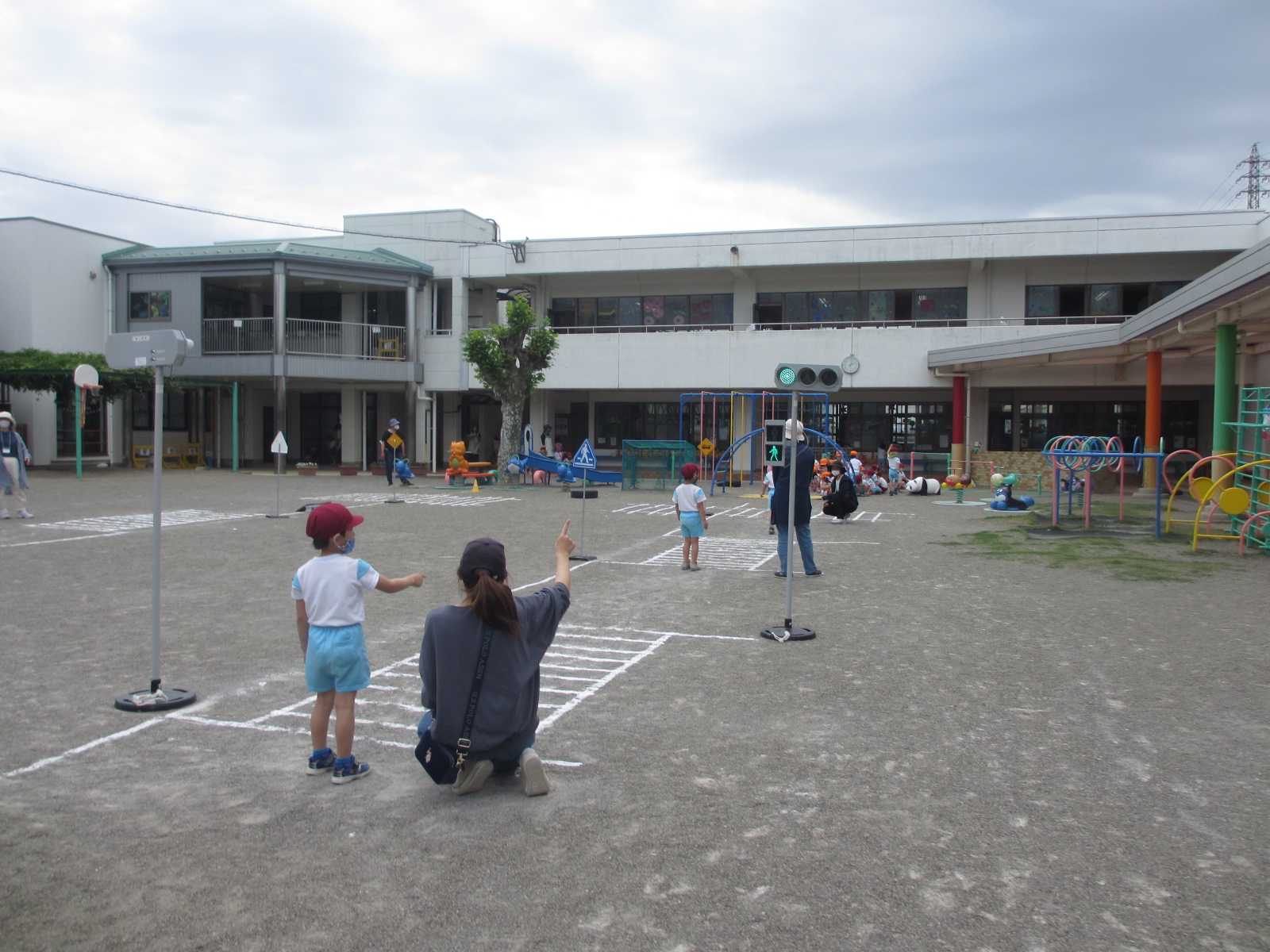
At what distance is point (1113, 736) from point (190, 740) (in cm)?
530

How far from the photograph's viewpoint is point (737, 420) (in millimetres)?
32938

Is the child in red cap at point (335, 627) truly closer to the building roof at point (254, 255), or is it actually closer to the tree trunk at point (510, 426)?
the tree trunk at point (510, 426)

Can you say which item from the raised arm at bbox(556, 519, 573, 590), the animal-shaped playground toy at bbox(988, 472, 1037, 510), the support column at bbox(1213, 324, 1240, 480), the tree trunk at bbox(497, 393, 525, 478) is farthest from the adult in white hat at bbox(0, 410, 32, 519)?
the support column at bbox(1213, 324, 1240, 480)

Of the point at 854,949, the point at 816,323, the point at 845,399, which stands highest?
the point at 816,323

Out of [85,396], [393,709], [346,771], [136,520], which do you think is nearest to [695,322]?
[85,396]

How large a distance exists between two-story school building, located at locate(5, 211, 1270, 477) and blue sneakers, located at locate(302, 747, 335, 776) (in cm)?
2395

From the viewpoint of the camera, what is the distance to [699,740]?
5.42 meters

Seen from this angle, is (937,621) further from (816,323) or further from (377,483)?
(816,323)

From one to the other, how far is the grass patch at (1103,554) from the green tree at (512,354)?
14.8 meters

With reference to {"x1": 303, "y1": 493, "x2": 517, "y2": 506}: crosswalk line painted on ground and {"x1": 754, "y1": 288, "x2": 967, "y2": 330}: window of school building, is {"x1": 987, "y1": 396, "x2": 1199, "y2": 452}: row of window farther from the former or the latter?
{"x1": 303, "y1": 493, "x2": 517, "y2": 506}: crosswalk line painted on ground

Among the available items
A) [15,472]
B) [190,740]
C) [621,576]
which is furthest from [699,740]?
[15,472]

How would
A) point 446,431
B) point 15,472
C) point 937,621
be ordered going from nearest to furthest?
point 937,621, point 15,472, point 446,431

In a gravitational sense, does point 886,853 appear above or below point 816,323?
below

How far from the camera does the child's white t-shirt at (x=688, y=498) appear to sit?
39.3ft
